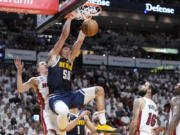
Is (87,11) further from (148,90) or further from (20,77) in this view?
(148,90)

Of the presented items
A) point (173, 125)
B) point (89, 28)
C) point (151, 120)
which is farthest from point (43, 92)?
point (173, 125)

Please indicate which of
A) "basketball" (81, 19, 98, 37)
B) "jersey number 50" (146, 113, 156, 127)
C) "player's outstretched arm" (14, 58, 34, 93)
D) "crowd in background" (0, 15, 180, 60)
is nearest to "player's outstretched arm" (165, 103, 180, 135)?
"basketball" (81, 19, 98, 37)

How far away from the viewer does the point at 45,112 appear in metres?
5.88

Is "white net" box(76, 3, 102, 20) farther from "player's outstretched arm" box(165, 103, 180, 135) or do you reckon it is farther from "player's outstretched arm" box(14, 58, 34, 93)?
"player's outstretched arm" box(165, 103, 180, 135)

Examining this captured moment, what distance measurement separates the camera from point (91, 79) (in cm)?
1730

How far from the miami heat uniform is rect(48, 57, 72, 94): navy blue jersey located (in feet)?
2.10

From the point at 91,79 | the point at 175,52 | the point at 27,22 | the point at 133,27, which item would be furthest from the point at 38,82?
the point at 133,27

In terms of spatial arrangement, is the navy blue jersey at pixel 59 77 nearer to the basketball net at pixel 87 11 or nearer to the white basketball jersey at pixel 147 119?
the basketball net at pixel 87 11

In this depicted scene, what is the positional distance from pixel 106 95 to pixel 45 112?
10544 millimetres

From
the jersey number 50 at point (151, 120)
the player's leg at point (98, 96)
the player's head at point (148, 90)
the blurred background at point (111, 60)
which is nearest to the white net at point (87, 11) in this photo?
the player's leg at point (98, 96)

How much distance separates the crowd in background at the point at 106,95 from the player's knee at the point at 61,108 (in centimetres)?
493

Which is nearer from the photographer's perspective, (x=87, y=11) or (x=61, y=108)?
A: (x=61, y=108)

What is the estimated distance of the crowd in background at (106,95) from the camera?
Result: 12.2 metres

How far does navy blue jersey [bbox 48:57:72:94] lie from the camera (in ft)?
17.3
